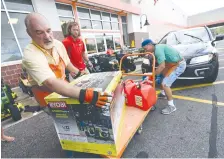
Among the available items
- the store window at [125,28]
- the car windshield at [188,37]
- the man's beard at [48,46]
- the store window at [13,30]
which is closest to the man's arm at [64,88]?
the man's beard at [48,46]

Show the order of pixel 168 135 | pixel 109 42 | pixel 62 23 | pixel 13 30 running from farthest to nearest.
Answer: pixel 109 42, pixel 62 23, pixel 13 30, pixel 168 135

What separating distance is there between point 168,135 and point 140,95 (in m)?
0.75

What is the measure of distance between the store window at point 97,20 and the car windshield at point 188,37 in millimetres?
6721

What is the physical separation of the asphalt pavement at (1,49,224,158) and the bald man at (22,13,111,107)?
0.99 m

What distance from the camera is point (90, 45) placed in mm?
10141

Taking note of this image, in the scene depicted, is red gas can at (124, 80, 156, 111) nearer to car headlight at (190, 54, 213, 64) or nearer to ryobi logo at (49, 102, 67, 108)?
ryobi logo at (49, 102, 67, 108)

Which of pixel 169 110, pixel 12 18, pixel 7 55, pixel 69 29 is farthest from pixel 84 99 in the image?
pixel 12 18

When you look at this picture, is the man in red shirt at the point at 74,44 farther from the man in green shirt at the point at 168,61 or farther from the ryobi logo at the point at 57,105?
the ryobi logo at the point at 57,105

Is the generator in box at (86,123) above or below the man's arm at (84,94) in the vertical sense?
below

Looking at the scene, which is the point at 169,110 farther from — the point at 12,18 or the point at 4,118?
the point at 12,18

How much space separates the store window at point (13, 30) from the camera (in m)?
5.62

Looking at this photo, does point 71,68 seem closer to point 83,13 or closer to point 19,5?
point 19,5

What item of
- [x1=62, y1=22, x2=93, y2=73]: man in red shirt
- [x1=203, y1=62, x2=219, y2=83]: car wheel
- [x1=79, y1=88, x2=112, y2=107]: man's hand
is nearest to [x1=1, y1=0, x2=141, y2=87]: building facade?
[x1=62, y1=22, x2=93, y2=73]: man in red shirt

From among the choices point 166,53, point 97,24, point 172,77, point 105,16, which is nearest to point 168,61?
point 166,53
